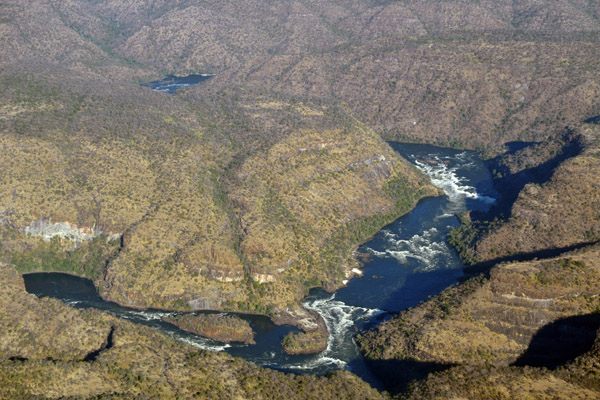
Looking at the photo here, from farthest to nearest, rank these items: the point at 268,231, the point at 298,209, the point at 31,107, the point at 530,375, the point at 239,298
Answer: the point at 31,107
the point at 298,209
the point at 268,231
the point at 239,298
the point at 530,375

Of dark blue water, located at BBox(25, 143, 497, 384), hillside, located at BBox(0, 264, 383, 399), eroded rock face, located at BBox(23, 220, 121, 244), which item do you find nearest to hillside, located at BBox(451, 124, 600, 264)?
dark blue water, located at BBox(25, 143, 497, 384)

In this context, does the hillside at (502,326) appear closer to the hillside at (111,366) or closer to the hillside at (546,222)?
the hillside at (111,366)

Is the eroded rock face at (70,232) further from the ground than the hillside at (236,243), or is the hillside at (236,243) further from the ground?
the hillside at (236,243)

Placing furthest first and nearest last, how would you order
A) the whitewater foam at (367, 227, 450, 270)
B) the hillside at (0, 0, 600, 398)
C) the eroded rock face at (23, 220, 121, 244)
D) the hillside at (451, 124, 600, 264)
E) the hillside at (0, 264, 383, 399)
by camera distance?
1. the whitewater foam at (367, 227, 450, 270)
2. the eroded rock face at (23, 220, 121, 244)
3. the hillside at (451, 124, 600, 264)
4. the hillside at (0, 0, 600, 398)
5. the hillside at (0, 264, 383, 399)

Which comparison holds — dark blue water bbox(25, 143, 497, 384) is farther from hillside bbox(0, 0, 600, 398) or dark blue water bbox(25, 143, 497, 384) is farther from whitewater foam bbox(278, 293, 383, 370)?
hillside bbox(0, 0, 600, 398)

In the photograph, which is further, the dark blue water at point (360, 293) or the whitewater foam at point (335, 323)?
the dark blue water at point (360, 293)

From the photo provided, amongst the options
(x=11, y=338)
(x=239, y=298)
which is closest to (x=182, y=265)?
(x=239, y=298)

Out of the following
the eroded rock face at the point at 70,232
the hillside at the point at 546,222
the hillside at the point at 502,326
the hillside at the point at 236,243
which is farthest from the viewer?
the eroded rock face at the point at 70,232

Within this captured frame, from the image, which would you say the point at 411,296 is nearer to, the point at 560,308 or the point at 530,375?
the point at 560,308

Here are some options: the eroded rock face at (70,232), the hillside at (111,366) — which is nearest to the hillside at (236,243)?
the eroded rock face at (70,232)
